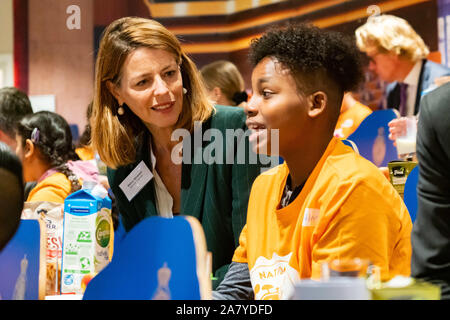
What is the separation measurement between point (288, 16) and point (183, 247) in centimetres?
358

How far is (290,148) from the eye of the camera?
4.89 feet

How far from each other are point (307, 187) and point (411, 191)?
426 millimetres

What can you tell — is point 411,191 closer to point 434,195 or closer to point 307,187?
point 307,187

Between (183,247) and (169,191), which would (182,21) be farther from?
(183,247)

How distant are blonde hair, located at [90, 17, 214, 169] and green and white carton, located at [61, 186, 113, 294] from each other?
416 mm

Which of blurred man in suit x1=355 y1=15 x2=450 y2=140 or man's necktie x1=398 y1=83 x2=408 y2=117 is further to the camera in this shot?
man's necktie x1=398 y1=83 x2=408 y2=117

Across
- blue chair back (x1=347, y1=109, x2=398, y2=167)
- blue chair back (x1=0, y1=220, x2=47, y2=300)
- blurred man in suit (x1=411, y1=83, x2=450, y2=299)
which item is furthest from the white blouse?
blurred man in suit (x1=411, y1=83, x2=450, y2=299)

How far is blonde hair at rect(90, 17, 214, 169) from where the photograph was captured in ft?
6.55

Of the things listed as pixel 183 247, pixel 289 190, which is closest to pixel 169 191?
pixel 289 190

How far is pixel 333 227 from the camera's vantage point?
128 centimetres

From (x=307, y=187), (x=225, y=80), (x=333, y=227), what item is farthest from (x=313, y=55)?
(x=225, y=80)

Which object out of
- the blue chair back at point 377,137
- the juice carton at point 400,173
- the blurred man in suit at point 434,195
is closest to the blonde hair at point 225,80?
the blue chair back at point 377,137

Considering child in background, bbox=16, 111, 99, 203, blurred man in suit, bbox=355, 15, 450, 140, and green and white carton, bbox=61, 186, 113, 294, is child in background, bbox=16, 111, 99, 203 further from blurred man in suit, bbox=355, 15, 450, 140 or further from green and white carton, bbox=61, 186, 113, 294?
blurred man in suit, bbox=355, 15, 450, 140
